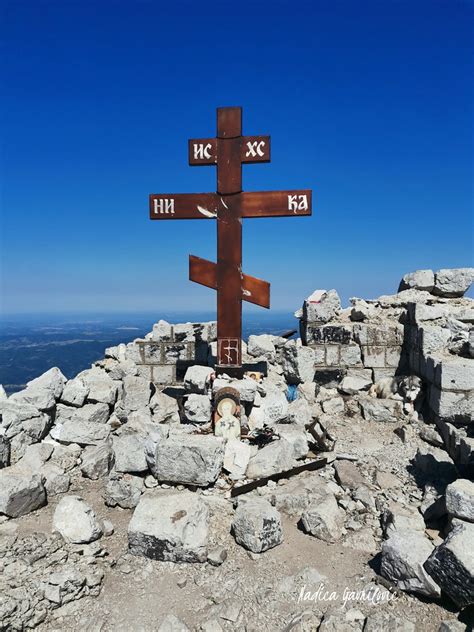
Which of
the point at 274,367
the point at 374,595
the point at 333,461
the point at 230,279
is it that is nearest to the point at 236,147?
the point at 230,279

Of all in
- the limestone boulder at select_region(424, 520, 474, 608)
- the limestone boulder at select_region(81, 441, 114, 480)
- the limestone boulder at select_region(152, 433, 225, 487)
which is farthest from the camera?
the limestone boulder at select_region(81, 441, 114, 480)

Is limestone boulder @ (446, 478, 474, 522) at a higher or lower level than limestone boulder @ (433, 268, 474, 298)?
lower

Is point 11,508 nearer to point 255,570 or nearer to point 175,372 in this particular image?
point 255,570

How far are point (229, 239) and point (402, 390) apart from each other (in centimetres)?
414

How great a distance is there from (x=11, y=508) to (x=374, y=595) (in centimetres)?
375

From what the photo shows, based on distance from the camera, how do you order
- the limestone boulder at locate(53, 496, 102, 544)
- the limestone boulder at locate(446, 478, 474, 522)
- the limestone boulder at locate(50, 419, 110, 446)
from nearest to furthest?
the limestone boulder at locate(446, 478, 474, 522), the limestone boulder at locate(53, 496, 102, 544), the limestone boulder at locate(50, 419, 110, 446)

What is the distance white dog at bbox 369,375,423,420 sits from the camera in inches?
286

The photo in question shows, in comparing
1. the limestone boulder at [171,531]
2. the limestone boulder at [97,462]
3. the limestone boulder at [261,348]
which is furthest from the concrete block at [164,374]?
the limestone boulder at [171,531]

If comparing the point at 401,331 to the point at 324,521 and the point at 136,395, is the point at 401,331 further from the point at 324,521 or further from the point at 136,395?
the point at 136,395

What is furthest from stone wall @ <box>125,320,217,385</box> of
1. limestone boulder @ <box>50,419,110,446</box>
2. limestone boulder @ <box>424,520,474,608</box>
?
limestone boulder @ <box>424,520,474,608</box>

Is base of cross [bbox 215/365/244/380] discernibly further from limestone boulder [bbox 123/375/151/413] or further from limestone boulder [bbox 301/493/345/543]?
limestone boulder [bbox 301/493/345/543]

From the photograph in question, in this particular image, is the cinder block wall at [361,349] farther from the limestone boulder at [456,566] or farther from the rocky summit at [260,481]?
the limestone boulder at [456,566]

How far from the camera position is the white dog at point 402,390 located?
7.26 metres

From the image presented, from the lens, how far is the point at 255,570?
12.3 feet
